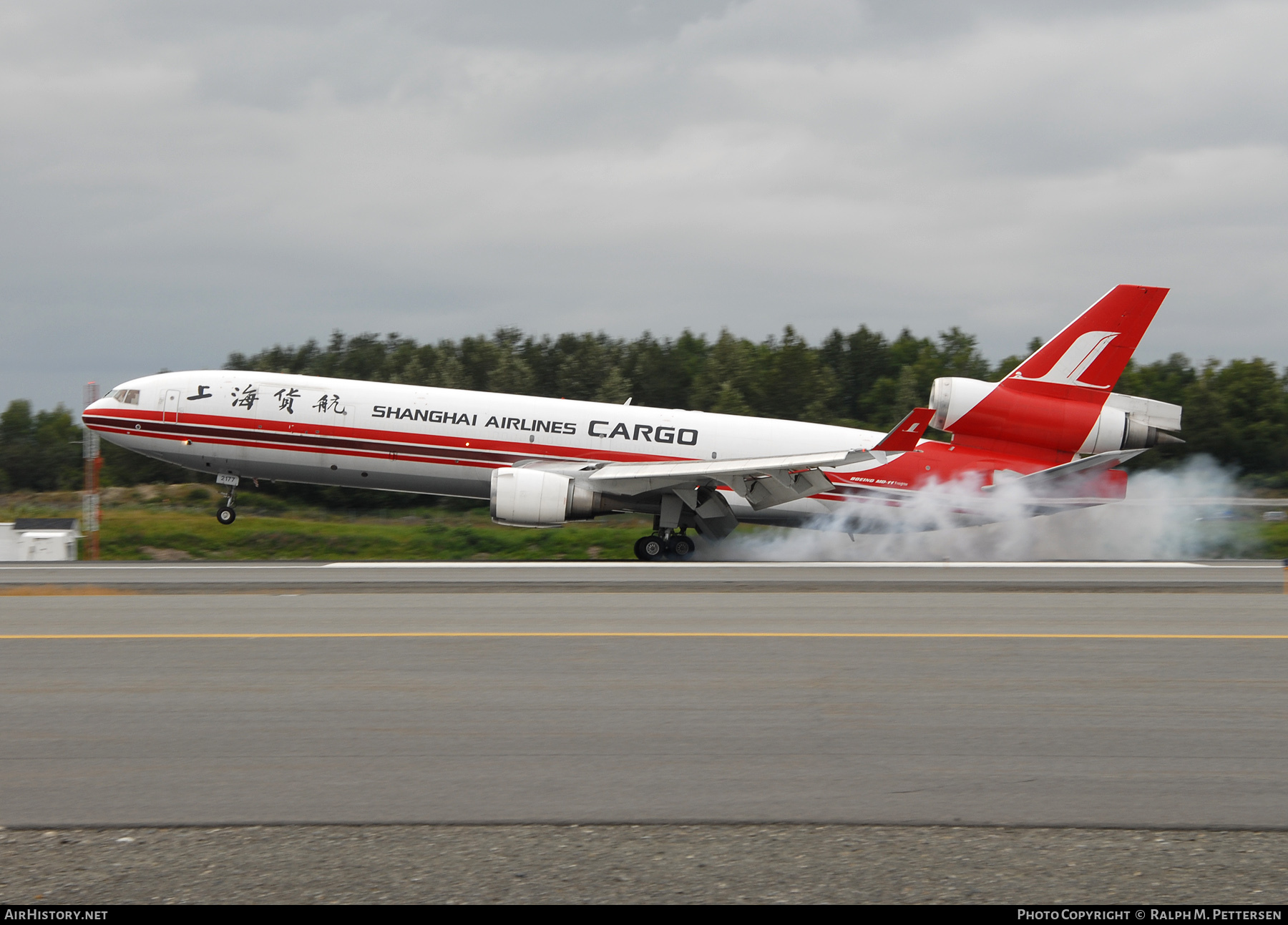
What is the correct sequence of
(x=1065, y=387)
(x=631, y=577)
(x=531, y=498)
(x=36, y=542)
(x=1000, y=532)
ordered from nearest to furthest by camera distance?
(x=631, y=577), (x=531, y=498), (x=36, y=542), (x=1065, y=387), (x=1000, y=532)

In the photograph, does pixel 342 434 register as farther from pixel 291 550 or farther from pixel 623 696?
pixel 623 696

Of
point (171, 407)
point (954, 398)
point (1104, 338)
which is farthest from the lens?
point (171, 407)

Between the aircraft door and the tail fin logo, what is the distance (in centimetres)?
2041

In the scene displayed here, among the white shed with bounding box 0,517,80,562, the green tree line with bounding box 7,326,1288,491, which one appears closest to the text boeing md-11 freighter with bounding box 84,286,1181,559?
the white shed with bounding box 0,517,80,562

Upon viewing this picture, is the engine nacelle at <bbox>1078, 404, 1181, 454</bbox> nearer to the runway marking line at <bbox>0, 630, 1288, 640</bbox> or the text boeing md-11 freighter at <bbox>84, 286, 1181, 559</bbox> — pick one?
the text boeing md-11 freighter at <bbox>84, 286, 1181, 559</bbox>

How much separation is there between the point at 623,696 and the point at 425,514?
3080 centimetres

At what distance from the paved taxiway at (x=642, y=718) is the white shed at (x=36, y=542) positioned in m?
13.5

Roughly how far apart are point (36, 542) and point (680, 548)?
48.9ft

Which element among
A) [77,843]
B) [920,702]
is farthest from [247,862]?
Result: [920,702]

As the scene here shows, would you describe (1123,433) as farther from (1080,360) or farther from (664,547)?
(664,547)

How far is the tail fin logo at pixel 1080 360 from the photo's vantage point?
82.7 feet

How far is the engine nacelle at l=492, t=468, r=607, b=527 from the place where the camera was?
77.5 ft

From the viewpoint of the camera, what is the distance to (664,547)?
966 inches

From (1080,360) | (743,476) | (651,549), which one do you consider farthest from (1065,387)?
(651,549)
